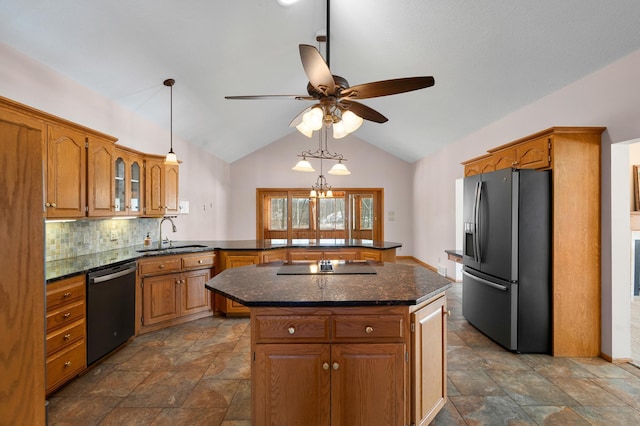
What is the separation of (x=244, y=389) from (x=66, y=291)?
149 cm

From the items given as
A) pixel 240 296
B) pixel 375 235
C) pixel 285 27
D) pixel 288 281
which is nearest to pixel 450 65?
pixel 285 27

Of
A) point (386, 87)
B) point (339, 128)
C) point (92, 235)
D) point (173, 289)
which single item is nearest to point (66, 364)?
point (173, 289)

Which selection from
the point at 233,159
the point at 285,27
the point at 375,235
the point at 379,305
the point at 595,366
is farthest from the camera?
the point at 375,235

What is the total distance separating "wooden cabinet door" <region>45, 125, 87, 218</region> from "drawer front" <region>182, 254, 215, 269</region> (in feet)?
3.90

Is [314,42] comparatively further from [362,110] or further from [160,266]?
[160,266]

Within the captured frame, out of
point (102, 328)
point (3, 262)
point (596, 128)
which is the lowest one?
point (102, 328)

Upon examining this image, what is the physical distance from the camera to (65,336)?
2.23 metres

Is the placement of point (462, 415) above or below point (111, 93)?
below

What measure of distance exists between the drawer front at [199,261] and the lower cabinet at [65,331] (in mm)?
1220

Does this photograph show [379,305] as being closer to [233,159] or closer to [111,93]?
[111,93]

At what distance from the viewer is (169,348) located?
2990 millimetres

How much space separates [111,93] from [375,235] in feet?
21.3

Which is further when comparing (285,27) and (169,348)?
(285,27)

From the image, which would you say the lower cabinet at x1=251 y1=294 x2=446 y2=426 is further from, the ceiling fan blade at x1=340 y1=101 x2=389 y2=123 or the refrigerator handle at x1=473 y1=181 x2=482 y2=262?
the refrigerator handle at x1=473 y1=181 x2=482 y2=262
